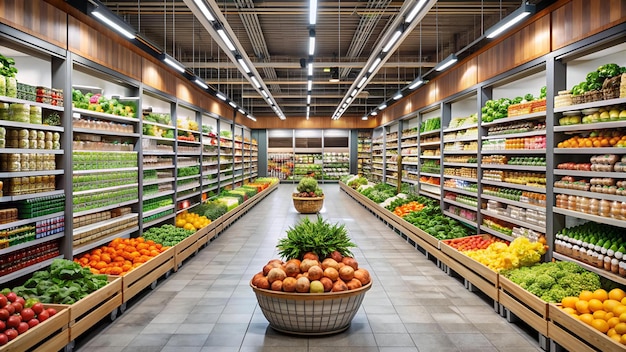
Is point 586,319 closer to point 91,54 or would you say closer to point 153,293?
point 153,293

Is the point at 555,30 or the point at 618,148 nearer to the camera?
the point at 618,148

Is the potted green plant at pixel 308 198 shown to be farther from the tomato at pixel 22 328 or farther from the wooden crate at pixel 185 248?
the tomato at pixel 22 328

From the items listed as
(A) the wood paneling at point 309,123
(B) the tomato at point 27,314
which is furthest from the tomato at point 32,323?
(A) the wood paneling at point 309,123

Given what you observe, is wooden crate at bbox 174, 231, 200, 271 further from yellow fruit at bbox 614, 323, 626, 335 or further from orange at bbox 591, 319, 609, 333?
yellow fruit at bbox 614, 323, 626, 335

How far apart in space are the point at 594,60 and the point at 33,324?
684cm

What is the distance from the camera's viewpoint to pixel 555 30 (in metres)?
5.40

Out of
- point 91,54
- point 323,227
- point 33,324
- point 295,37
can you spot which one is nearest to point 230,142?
point 295,37

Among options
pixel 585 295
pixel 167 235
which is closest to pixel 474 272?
pixel 585 295

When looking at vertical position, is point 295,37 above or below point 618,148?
above

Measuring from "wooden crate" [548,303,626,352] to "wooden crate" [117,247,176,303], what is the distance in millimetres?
4536

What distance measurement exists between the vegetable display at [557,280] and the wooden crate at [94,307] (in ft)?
14.7

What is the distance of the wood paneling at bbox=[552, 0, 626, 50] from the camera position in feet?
14.2

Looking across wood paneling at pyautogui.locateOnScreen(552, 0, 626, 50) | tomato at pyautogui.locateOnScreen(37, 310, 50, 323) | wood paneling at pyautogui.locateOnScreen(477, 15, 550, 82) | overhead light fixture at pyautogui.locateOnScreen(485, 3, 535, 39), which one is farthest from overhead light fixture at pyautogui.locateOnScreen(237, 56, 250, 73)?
tomato at pyautogui.locateOnScreen(37, 310, 50, 323)

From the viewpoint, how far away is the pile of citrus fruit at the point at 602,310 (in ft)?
11.1
